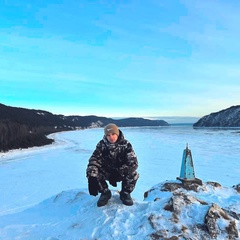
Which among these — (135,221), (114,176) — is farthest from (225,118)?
(135,221)

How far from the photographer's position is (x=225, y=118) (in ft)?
505

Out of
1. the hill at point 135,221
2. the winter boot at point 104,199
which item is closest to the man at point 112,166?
the winter boot at point 104,199

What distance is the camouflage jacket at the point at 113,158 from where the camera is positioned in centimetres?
496

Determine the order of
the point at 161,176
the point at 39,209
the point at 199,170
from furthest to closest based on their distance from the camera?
the point at 199,170 < the point at 161,176 < the point at 39,209

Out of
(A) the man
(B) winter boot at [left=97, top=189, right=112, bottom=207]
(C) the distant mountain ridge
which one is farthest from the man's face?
(C) the distant mountain ridge

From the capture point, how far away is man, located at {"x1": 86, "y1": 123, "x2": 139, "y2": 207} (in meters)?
4.90

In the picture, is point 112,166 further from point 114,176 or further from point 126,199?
point 126,199

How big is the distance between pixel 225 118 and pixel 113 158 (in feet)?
521

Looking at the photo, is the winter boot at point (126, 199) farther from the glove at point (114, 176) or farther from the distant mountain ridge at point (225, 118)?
the distant mountain ridge at point (225, 118)

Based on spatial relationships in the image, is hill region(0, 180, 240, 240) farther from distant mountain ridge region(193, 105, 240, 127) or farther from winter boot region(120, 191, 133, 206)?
distant mountain ridge region(193, 105, 240, 127)

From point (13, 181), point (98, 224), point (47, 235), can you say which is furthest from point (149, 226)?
point (13, 181)

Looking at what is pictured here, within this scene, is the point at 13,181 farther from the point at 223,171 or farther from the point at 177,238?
the point at 177,238

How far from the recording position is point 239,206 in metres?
4.93

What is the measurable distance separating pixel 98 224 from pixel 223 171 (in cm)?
1217
